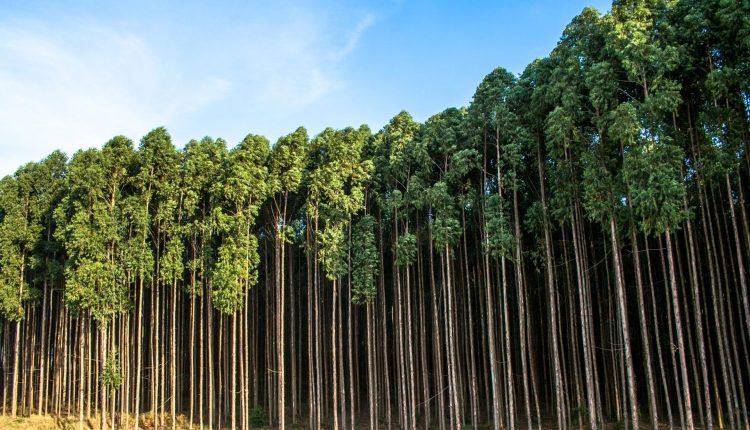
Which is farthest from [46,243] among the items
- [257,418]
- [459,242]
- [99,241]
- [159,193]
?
[459,242]

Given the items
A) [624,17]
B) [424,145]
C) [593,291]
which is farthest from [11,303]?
[624,17]

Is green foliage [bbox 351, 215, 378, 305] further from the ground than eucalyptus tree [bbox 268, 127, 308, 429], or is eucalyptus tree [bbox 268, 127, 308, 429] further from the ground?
eucalyptus tree [bbox 268, 127, 308, 429]

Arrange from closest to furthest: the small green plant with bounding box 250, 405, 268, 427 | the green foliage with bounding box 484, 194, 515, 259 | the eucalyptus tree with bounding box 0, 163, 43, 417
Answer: the green foliage with bounding box 484, 194, 515, 259 → the small green plant with bounding box 250, 405, 268, 427 → the eucalyptus tree with bounding box 0, 163, 43, 417

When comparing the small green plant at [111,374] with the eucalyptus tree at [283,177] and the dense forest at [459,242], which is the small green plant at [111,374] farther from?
the eucalyptus tree at [283,177]

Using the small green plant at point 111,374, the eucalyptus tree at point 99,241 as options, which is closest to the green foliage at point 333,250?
the eucalyptus tree at point 99,241

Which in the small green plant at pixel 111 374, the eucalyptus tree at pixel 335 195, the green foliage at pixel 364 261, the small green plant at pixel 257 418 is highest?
the eucalyptus tree at pixel 335 195

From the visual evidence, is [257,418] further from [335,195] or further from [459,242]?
[459,242]

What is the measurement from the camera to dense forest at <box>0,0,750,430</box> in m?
15.6

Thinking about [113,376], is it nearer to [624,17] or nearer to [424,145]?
[424,145]

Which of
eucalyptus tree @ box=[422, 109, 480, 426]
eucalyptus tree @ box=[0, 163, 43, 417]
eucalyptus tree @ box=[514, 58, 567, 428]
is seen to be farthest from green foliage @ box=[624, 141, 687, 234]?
eucalyptus tree @ box=[0, 163, 43, 417]

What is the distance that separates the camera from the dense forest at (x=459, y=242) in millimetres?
15633

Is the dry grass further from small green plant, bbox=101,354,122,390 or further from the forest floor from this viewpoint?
small green plant, bbox=101,354,122,390

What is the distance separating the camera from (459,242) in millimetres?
22969

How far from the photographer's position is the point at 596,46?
17.2 meters
